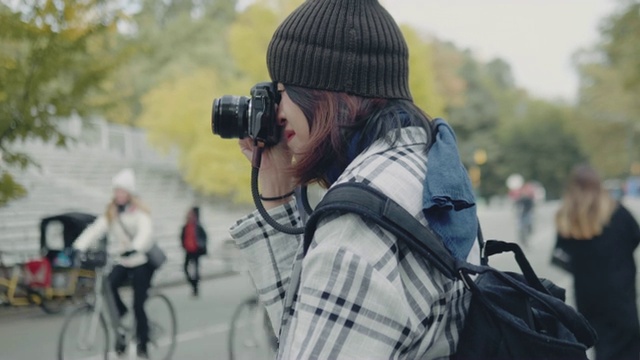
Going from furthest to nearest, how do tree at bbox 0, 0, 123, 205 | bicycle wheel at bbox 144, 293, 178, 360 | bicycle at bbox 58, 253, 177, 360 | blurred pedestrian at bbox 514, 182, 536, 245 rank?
blurred pedestrian at bbox 514, 182, 536, 245, tree at bbox 0, 0, 123, 205, bicycle wheel at bbox 144, 293, 178, 360, bicycle at bbox 58, 253, 177, 360

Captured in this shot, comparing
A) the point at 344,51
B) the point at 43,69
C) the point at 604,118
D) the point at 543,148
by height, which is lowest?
the point at 344,51

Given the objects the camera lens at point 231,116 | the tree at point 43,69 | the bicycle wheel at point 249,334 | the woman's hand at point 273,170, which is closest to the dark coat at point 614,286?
the bicycle wheel at point 249,334

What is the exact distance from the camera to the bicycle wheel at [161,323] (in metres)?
9.52

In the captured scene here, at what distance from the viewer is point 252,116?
172 cm

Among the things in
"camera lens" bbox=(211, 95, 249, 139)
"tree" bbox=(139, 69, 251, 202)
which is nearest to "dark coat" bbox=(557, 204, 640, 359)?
"camera lens" bbox=(211, 95, 249, 139)

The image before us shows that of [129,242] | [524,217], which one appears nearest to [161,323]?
[129,242]

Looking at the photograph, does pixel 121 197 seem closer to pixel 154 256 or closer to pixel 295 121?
pixel 154 256

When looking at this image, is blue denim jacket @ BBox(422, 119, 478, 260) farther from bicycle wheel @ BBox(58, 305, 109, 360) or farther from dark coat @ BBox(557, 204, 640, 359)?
bicycle wheel @ BBox(58, 305, 109, 360)

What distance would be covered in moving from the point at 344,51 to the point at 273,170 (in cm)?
35

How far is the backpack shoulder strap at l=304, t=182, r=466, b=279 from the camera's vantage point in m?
1.37

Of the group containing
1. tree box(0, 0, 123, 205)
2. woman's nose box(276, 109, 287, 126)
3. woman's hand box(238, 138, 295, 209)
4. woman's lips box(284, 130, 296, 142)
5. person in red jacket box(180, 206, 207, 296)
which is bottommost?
person in red jacket box(180, 206, 207, 296)

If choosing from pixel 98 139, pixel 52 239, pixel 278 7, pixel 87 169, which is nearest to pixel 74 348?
pixel 52 239

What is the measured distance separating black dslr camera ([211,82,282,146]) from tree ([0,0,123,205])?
8.67 metres

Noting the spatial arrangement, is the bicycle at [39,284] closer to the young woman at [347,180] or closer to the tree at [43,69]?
the tree at [43,69]
